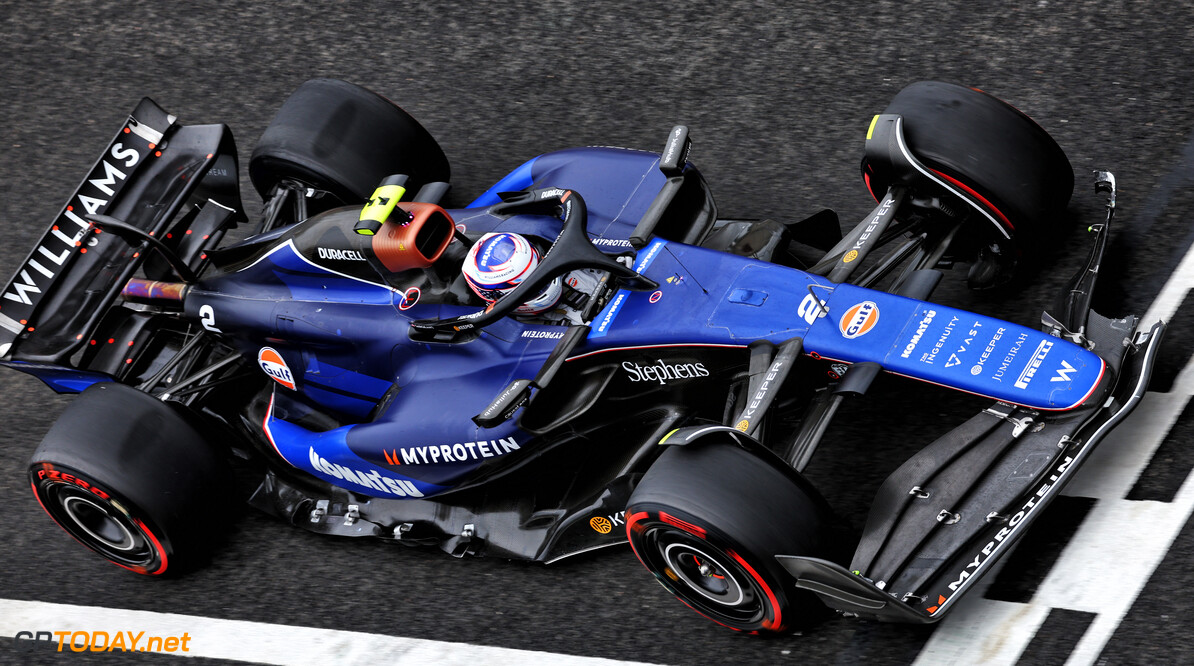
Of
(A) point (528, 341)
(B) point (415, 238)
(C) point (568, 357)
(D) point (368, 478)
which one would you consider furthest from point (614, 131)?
(D) point (368, 478)

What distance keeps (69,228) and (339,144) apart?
1415 millimetres

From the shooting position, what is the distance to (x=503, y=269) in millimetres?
4852

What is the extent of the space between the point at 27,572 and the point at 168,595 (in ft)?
2.65

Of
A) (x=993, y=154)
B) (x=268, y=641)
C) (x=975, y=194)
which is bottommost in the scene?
(x=268, y=641)

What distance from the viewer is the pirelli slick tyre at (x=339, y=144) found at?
625cm

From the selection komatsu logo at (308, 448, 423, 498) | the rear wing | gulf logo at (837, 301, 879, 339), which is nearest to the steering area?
komatsu logo at (308, 448, 423, 498)

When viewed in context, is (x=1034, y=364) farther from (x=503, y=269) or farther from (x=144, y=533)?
(x=144, y=533)

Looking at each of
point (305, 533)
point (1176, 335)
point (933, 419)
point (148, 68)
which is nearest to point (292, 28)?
point (148, 68)

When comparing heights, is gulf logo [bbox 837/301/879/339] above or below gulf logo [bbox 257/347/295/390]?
above

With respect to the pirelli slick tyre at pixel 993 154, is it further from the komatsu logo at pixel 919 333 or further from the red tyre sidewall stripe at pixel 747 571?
the red tyre sidewall stripe at pixel 747 571

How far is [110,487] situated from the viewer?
5051mm

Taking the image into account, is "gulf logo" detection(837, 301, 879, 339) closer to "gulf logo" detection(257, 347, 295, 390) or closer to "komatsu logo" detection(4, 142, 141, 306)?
"gulf logo" detection(257, 347, 295, 390)

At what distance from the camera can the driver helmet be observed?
15.9 ft

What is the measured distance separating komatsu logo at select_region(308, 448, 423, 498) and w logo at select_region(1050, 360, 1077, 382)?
2723mm
